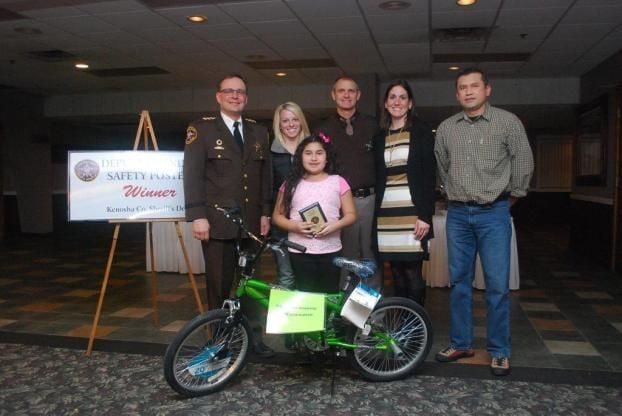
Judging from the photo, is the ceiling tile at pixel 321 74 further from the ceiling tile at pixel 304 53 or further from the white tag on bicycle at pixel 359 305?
the white tag on bicycle at pixel 359 305

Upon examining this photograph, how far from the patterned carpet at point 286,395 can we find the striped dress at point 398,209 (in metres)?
0.65

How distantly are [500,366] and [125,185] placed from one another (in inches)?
91.3

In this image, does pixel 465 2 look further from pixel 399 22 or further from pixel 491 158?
pixel 491 158

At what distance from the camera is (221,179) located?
2.96 m

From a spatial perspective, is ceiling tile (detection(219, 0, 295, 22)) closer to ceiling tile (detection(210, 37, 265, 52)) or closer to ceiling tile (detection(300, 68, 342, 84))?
ceiling tile (detection(210, 37, 265, 52))

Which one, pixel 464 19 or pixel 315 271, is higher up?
pixel 464 19

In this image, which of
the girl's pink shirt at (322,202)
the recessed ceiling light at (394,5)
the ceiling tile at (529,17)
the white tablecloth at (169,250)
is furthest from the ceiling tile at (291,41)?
the girl's pink shirt at (322,202)

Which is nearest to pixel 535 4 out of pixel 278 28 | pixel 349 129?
pixel 278 28

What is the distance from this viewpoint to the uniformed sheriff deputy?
2.90 metres

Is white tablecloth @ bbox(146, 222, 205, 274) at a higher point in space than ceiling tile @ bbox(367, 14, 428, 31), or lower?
lower

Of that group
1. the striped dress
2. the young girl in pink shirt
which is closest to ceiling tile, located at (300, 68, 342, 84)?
the striped dress

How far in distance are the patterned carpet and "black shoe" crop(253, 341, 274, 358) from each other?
10 cm

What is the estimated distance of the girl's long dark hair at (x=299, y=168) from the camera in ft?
9.22

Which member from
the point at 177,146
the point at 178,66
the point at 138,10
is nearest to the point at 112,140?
the point at 177,146
